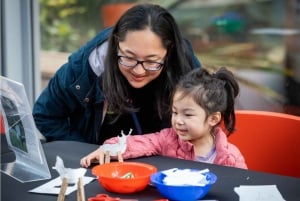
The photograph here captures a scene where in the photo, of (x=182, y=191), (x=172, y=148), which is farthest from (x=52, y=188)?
(x=172, y=148)

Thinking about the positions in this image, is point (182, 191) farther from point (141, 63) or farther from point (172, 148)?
point (141, 63)

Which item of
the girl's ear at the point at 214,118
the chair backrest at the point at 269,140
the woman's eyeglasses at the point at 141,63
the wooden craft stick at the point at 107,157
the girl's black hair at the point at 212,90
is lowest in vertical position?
the chair backrest at the point at 269,140

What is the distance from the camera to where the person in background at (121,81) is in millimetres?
1605

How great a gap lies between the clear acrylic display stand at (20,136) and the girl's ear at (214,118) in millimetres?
524

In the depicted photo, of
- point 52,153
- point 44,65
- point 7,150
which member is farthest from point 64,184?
point 44,65

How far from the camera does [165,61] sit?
1670 millimetres

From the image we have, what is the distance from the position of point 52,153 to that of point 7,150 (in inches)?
13.7

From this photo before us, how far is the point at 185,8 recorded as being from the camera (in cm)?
290

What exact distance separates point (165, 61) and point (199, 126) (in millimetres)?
259

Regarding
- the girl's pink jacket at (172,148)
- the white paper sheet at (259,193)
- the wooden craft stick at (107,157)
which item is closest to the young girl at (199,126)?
the girl's pink jacket at (172,148)

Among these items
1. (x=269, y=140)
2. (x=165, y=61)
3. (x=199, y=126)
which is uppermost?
(x=165, y=61)

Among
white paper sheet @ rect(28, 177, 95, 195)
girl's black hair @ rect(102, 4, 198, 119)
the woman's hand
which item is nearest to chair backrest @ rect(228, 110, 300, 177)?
girl's black hair @ rect(102, 4, 198, 119)

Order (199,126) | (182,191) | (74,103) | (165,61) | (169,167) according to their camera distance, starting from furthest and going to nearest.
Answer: (74,103) < (165,61) < (199,126) < (169,167) < (182,191)

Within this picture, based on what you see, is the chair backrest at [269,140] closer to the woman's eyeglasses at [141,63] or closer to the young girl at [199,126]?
the young girl at [199,126]
